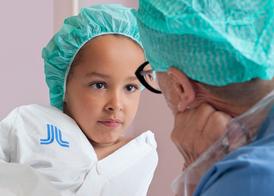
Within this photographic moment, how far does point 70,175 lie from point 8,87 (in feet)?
2.05

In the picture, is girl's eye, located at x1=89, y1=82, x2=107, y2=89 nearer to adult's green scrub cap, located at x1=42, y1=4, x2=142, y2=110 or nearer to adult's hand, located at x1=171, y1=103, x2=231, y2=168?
adult's green scrub cap, located at x1=42, y1=4, x2=142, y2=110

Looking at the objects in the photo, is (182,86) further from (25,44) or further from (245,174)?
(25,44)

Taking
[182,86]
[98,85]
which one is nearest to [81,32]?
[98,85]

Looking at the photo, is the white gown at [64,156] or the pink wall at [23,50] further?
the pink wall at [23,50]

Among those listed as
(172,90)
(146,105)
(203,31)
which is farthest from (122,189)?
(146,105)

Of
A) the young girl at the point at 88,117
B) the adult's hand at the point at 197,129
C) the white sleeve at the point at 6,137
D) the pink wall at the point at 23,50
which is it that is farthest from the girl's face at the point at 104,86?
the pink wall at the point at 23,50

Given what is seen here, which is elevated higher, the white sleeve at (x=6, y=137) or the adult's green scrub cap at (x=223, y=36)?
the adult's green scrub cap at (x=223, y=36)

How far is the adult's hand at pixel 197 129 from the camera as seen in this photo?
2.31ft

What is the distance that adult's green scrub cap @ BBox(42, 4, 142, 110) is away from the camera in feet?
3.75

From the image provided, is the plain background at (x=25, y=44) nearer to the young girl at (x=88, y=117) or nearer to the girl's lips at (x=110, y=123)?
the young girl at (x=88, y=117)

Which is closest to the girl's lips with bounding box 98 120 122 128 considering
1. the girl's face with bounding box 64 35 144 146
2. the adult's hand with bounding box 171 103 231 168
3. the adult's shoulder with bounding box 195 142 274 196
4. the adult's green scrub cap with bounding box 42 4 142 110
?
the girl's face with bounding box 64 35 144 146

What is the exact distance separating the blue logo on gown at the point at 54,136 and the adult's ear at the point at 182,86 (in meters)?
0.45

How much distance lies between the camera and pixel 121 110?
1137mm

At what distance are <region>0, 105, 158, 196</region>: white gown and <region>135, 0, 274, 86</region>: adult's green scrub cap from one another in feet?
1.62
